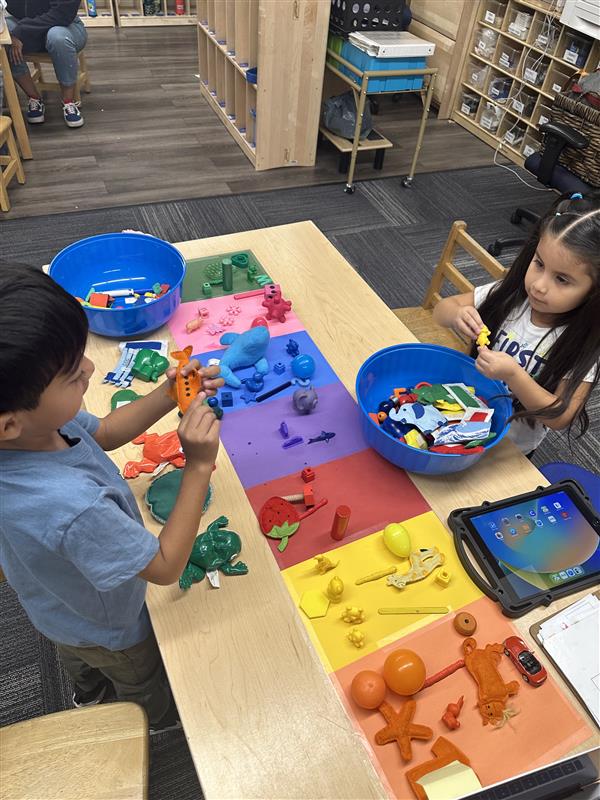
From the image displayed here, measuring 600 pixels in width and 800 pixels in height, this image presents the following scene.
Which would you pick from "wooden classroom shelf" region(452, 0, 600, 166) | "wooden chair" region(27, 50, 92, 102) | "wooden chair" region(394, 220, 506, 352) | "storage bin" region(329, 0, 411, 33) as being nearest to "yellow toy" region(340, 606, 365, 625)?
"wooden chair" region(394, 220, 506, 352)

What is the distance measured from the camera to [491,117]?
12.4 feet

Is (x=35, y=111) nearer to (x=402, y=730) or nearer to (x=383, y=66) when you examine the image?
(x=383, y=66)

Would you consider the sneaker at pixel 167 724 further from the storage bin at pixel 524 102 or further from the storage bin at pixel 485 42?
the storage bin at pixel 485 42

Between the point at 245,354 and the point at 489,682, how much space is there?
712 mm

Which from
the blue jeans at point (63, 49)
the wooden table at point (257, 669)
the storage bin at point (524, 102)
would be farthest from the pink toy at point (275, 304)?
the storage bin at point (524, 102)

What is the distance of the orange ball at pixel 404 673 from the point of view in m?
0.73

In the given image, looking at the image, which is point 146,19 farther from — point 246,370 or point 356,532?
point 356,532

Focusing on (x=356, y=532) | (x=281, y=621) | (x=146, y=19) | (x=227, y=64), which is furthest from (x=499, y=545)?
(x=146, y=19)

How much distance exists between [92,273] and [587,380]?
3.59 feet

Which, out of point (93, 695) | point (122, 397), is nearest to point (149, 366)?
point (122, 397)

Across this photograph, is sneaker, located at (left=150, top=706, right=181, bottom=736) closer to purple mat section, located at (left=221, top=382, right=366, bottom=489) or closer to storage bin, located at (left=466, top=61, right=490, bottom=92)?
purple mat section, located at (left=221, top=382, right=366, bottom=489)

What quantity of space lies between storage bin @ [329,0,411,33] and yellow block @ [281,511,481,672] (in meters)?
2.88

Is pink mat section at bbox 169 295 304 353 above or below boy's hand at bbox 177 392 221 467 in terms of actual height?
below

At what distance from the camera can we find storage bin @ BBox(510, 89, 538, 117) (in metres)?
3.51
